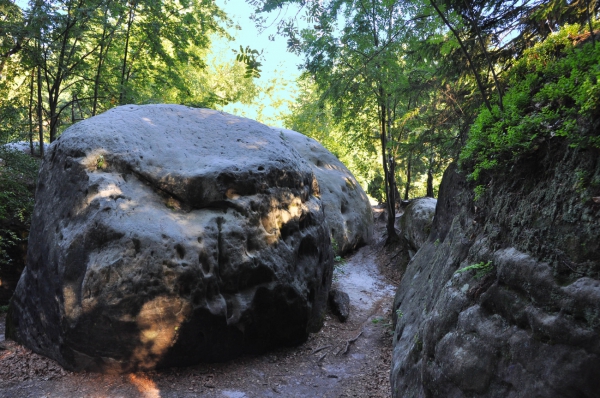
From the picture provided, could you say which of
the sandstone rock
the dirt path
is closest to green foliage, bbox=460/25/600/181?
the dirt path

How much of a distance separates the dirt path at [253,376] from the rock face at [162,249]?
0.64 ft

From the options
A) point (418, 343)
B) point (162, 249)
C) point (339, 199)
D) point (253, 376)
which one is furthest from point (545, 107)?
point (339, 199)

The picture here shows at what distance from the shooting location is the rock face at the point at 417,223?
10.6m

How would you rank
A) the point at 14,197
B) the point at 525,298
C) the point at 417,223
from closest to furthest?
the point at 525,298, the point at 14,197, the point at 417,223

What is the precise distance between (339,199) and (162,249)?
28.8 feet

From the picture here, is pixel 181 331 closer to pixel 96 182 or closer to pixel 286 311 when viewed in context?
pixel 286 311

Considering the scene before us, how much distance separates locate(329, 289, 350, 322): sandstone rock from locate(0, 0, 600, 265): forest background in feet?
12.7

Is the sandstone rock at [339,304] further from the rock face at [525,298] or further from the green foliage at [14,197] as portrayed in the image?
the green foliage at [14,197]

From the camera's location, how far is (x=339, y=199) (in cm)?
1371

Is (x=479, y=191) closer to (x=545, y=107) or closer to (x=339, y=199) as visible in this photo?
(x=545, y=107)

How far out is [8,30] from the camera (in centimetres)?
864

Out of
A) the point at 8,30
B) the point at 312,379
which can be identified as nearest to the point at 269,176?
the point at 312,379

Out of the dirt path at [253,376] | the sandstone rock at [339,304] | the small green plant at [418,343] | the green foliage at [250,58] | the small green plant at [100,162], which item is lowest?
the dirt path at [253,376]

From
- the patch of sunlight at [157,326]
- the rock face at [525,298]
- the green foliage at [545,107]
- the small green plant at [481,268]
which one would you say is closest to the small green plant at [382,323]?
the rock face at [525,298]
